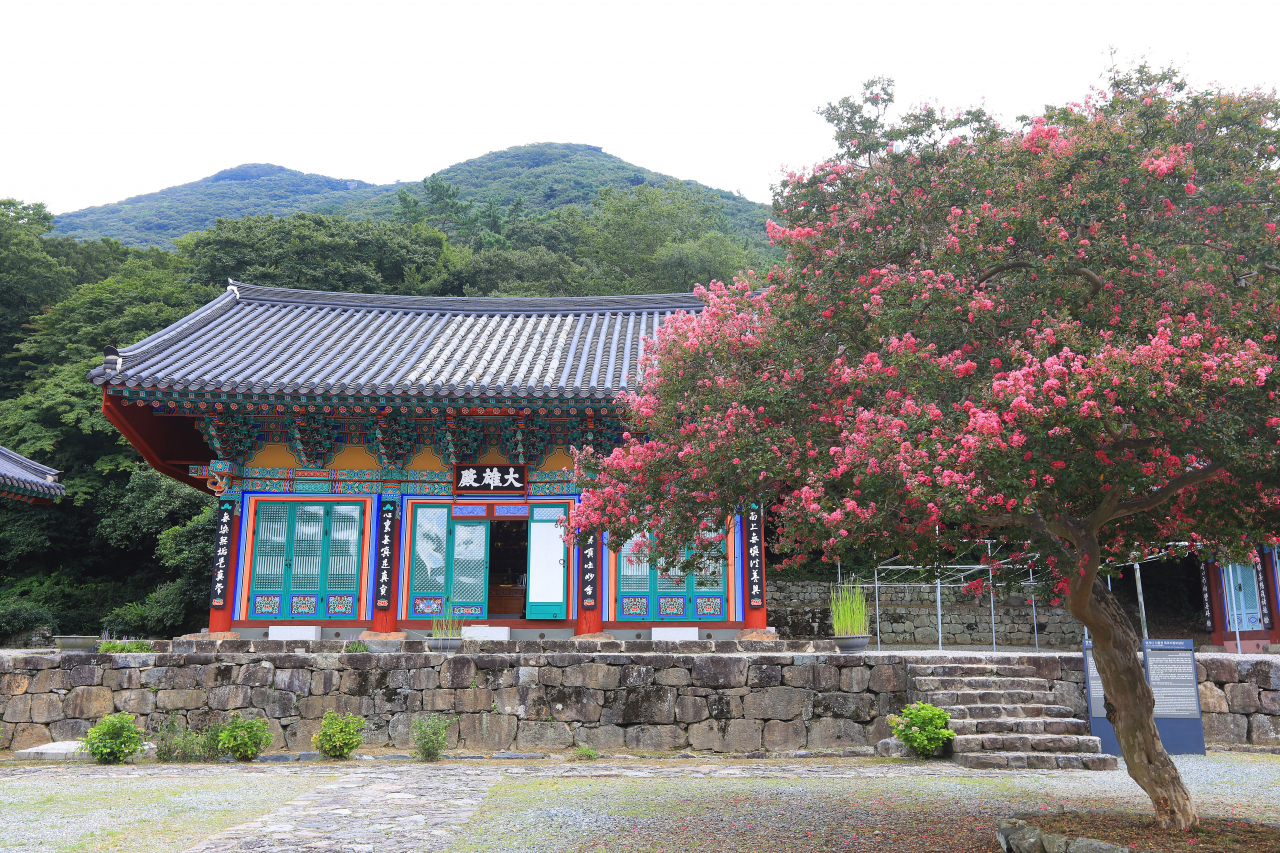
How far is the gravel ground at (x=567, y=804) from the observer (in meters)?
6.09

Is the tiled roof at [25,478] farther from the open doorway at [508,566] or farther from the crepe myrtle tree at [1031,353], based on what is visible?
the crepe myrtle tree at [1031,353]

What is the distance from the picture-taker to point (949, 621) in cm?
2242

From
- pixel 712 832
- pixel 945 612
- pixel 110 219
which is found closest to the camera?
pixel 712 832

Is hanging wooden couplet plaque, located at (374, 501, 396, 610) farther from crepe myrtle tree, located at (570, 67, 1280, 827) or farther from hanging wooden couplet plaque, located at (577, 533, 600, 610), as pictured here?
crepe myrtle tree, located at (570, 67, 1280, 827)

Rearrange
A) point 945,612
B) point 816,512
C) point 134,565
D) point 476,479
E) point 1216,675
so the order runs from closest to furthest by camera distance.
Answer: point 816,512
point 1216,675
point 476,479
point 945,612
point 134,565

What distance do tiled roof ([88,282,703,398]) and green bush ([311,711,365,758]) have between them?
4.66 m

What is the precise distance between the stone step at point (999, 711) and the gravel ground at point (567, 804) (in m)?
0.98

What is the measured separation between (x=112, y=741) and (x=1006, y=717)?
1056 centimetres

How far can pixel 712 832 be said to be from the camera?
Result: 21.4ft

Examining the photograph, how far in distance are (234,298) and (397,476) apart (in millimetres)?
6844

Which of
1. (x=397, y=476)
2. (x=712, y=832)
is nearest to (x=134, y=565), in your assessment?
(x=397, y=476)

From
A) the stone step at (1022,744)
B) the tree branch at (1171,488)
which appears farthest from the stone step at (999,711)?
the tree branch at (1171,488)

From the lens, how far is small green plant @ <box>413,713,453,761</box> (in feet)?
34.0

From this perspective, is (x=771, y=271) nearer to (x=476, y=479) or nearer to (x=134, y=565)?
(x=476, y=479)
